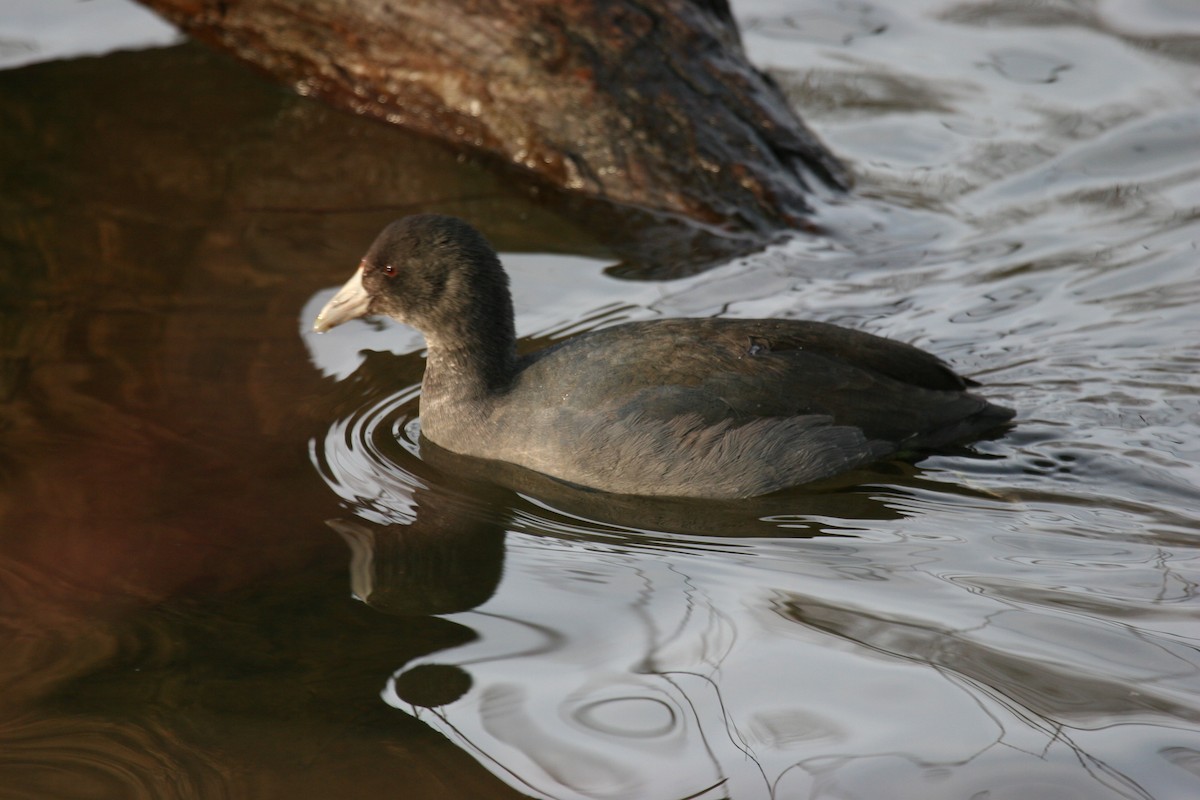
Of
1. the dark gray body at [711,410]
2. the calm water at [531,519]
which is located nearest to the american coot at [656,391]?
the dark gray body at [711,410]

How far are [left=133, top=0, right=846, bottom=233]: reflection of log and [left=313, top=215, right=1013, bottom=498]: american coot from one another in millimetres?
2169

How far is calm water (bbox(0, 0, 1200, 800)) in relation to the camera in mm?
3612

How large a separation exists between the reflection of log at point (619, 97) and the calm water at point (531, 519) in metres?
0.33

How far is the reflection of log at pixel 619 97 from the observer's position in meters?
7.18

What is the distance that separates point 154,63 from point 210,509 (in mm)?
4654

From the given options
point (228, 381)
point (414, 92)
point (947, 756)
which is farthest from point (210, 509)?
point (414, 92)

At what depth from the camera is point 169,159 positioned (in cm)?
739

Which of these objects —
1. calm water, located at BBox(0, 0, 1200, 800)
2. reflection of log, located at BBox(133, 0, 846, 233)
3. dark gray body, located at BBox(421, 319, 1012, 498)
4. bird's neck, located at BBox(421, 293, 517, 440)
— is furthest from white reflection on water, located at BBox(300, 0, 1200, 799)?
reflection of log, located at BBox(133, 0, 846, 233)

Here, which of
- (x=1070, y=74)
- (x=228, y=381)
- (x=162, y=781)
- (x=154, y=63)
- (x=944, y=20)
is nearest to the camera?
(x=162, y=781)

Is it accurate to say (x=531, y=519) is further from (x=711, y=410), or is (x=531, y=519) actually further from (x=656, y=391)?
(x=711, y=410)

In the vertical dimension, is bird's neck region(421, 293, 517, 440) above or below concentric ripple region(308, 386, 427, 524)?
above

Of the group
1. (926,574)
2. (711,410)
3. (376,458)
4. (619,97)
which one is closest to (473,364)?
(376,458)

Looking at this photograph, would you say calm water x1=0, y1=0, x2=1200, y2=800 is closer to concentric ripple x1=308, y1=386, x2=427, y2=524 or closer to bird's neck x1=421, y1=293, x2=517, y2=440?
concentric ripple x1=308, y1=386, x2=427, y2=524

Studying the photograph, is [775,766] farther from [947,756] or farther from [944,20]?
[944,20]
